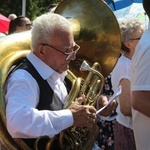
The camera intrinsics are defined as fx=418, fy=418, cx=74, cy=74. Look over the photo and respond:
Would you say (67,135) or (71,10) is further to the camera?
(71,10)

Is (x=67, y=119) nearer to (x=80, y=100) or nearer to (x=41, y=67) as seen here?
(x=80, y=100)

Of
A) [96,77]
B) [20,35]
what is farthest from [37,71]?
[96,77]

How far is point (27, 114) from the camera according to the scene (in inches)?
78.9

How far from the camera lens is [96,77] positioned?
2.54 metres

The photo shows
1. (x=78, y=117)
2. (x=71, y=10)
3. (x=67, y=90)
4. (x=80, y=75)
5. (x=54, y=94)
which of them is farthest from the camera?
(x=71, y=10)

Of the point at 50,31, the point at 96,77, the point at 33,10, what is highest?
the point at 50,31

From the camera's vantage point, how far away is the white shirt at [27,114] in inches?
79.1

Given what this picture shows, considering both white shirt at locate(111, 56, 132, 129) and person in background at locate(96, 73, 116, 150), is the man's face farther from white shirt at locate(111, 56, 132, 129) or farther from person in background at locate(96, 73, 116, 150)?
person in background at locate(96, 73, 116, 150)

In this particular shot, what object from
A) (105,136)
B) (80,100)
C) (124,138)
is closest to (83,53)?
(80,100)

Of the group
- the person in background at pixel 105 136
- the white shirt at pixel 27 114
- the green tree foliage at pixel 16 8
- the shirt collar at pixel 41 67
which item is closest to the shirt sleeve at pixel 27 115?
the white shirt at pixel 27 114

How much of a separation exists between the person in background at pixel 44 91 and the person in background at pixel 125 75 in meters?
0.77

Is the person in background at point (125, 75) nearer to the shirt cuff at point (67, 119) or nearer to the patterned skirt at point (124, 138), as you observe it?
the patterned skirt at point (124, 138)

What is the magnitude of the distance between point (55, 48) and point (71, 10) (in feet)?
2.85

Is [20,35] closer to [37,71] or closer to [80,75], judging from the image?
[37,71]
